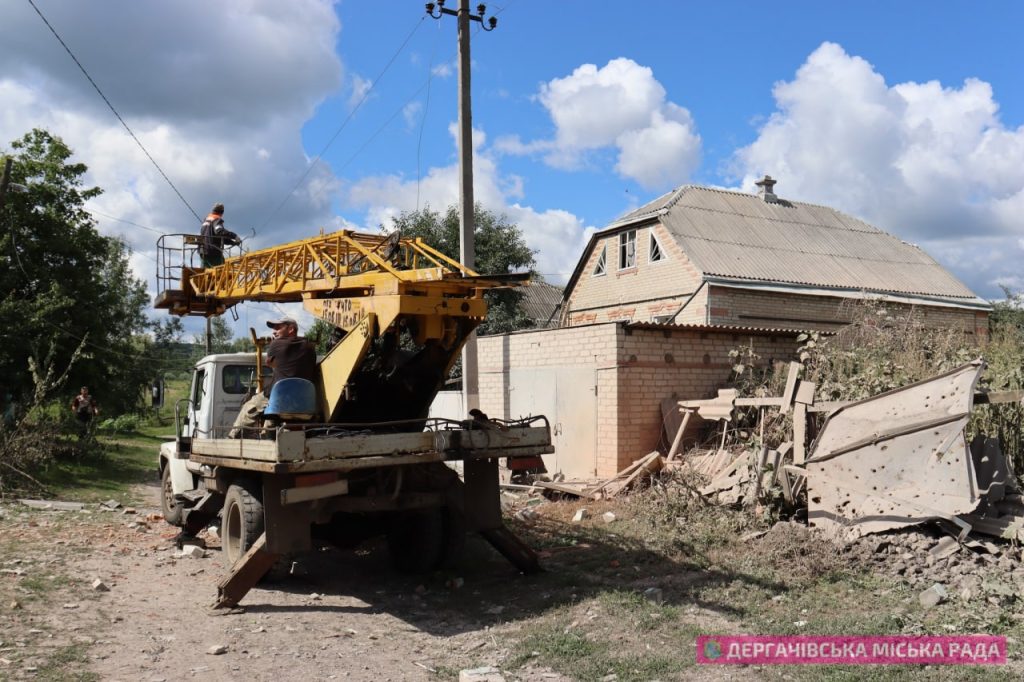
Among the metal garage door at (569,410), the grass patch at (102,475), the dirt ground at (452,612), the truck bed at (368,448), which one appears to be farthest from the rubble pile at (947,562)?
the grass patch at (102,475)

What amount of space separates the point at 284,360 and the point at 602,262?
18.5 metres

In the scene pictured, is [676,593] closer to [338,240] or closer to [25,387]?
[338,240]

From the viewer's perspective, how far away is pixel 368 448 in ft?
20.6

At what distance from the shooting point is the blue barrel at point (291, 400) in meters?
6.56

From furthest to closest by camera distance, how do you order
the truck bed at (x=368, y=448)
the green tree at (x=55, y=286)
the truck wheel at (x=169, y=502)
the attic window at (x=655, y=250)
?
the attic window at (x=655, y=250), the green tree at (x=55, y=286), the truck wheel at (x=169, y=502), the truck bed at (x=368, y=448)

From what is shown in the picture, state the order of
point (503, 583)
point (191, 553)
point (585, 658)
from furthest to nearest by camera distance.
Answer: point (191, 553), point (503, 583), point (585, 658)

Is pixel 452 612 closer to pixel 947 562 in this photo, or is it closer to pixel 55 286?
pixel 947 562

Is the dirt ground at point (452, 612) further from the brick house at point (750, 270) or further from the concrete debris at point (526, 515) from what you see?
the brick house at point (750, 270)

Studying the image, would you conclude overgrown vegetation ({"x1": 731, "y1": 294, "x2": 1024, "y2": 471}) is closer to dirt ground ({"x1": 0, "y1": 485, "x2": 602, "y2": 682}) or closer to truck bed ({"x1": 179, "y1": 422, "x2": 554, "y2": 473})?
truck bed ({"x1": 179, "y1": 422, "x2": 554, "y2": 473})

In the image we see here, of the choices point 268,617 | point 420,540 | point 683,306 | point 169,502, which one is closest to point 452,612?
point 420,540

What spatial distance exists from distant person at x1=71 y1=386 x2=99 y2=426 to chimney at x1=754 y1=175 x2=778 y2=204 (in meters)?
21.9

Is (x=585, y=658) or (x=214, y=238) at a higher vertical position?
(x=214, y=238)

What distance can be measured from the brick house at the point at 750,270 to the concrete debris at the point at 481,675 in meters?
15.6

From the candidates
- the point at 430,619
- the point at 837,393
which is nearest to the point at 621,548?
the point at 430,619
